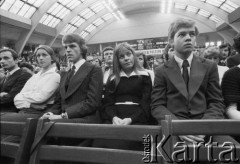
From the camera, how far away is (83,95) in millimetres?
2482

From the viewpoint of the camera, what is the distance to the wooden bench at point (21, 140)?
1596 millimetres

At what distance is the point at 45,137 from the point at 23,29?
1954 centimetres

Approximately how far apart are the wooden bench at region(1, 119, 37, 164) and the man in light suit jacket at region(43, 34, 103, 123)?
0.52m

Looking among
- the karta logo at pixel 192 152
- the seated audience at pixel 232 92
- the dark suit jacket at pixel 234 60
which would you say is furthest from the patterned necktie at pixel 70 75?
the dark suit jacket at pixel 234 60

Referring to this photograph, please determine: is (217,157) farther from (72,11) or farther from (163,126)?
(72,11)

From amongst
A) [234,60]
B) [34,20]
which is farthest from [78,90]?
[34,20]

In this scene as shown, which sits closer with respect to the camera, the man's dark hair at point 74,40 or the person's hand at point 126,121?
the person's hand at point 126,121

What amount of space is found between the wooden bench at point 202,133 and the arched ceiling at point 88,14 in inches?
562

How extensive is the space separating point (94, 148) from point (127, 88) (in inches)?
41.0

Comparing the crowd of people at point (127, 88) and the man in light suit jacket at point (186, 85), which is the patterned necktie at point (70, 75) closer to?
the crowd of people at point (127, 88)

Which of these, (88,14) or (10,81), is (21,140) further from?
(88,14)

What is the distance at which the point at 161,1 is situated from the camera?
2664cm

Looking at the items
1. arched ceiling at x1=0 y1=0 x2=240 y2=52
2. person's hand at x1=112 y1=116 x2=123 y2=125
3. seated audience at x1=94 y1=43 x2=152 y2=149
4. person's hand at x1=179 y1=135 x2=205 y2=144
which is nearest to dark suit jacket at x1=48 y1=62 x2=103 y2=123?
seated audience at x1=94 y1=43 x2=152 y2=149

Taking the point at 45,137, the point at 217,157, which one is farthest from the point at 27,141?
the point at 217,157
